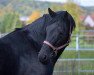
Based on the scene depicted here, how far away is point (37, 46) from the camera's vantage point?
5738 mm

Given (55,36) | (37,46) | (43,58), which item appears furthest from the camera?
(37,46)

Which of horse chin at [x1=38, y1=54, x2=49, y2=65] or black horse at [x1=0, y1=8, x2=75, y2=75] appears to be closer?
horse chin at [x1=38, y1=54, x2=49, y2=65]

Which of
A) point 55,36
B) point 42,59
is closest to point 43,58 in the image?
point 42,59

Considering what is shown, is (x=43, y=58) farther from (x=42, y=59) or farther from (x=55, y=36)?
(x=55, y=36)

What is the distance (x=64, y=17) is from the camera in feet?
18.6

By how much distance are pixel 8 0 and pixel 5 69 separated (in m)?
45.0

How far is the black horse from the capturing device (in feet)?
18.0

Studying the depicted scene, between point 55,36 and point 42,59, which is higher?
point 55,36

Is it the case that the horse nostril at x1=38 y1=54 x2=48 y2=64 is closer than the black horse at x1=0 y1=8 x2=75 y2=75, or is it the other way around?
the horse nostril at x1=38 y1=54 x2=48 y2=64

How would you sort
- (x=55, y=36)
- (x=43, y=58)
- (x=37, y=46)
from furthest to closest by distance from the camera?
(x=37, y=46)
(x=55, y=36)
(x=43, y=58)

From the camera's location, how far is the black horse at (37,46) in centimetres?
547

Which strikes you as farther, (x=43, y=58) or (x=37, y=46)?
(x=37, y=46)

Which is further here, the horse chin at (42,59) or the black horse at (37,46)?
the black horse at (37,46)

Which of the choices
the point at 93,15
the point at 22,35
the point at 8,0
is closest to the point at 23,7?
the point at 8,0
